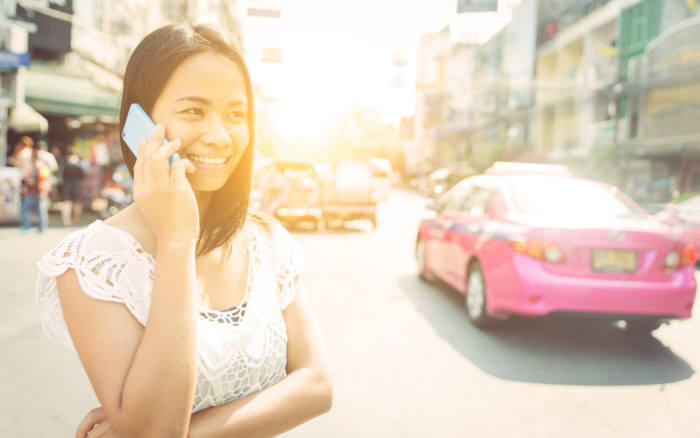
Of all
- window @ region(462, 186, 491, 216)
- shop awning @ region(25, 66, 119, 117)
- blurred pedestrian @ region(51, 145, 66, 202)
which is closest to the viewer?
window @ region(462, 186, 491, 216)

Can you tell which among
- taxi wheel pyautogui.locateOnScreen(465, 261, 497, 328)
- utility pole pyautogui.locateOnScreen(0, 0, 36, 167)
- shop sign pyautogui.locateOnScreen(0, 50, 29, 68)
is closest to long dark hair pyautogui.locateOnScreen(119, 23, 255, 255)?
taxi wheel pyautogui.locateOnScreen(465, 261, 497, 328)

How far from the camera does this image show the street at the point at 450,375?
11.6 ft

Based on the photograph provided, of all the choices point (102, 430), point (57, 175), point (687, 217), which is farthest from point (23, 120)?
point (102, 430)

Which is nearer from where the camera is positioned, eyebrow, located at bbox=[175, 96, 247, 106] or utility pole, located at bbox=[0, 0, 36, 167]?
eyebrow, located at bbox=[175, 96, 247, 106]

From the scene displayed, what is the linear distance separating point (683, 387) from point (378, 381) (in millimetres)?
2303

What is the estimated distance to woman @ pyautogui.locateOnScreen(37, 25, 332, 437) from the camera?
1.20 meters

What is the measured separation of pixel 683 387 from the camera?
14.1 feet

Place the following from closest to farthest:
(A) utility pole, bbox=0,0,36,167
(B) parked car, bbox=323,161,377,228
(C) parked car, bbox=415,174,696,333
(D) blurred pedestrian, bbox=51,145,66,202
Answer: (C) parked car, bbox=415,174,696,333
(A) utility pole, bbox=0,0,36,167
(B) parked car, bbox=323,161,377,228
(D) blurred pedestrian, bbox=51,145,66,202

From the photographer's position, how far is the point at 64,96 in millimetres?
18562

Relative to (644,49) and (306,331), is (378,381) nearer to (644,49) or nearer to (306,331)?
(306,331)

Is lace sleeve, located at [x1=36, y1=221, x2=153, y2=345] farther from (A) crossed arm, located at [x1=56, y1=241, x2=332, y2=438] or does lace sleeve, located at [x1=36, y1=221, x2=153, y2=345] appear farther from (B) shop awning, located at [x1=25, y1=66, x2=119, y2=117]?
(B) shop awning, located at [x1=25, y1=66, x2=119, y2=117]

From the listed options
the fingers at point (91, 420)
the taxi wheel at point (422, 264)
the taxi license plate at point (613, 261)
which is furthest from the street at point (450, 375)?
the fingers at point (91, 420)

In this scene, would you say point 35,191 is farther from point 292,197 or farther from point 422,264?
point 422,264

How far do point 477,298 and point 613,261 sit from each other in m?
1.44
